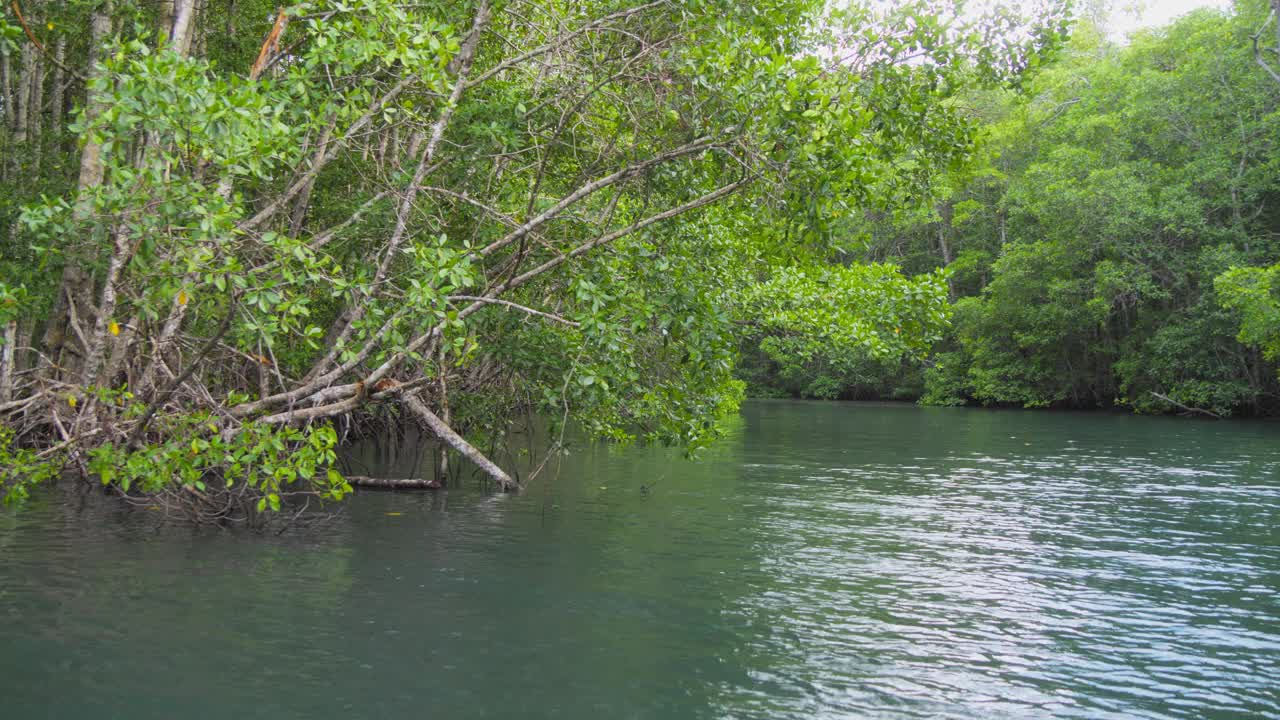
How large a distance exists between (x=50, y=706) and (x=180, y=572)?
3.53m

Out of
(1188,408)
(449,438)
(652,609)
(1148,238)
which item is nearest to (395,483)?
(449,438)

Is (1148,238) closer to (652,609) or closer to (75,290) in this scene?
(652,609)

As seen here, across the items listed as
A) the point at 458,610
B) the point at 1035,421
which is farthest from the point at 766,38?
the point at 1035,421

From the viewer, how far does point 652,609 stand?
8.91 metres

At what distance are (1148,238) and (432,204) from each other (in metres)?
37.6

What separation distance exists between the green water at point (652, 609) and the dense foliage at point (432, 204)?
1.23 metres

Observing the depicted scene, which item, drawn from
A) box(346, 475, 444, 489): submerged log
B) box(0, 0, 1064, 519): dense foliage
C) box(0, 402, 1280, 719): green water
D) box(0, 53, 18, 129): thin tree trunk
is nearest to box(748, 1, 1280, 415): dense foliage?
box(346, 475, 444, 489): submerged log

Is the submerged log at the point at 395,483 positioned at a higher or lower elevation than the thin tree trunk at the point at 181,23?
lower

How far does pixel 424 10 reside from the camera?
1221 centimetres

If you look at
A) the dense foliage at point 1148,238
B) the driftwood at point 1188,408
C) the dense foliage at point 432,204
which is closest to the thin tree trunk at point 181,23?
the dense foliage at point 432,204

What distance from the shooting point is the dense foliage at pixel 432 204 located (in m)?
9.28

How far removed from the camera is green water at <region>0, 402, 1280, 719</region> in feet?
22.1

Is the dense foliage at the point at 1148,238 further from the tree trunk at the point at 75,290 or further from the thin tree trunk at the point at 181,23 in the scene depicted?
the thin tree trunk at the point at 181,23

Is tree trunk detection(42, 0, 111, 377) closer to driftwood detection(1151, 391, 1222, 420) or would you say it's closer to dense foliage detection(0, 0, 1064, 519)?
dense foliage detection(0, 0, 1064, 519)
